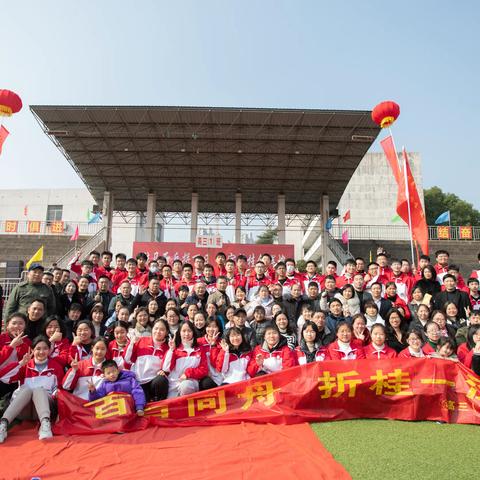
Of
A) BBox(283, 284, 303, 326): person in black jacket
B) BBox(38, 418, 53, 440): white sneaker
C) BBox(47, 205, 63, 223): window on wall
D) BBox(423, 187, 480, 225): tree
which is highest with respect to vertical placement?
BBox(423, 187, 480, 225): tree

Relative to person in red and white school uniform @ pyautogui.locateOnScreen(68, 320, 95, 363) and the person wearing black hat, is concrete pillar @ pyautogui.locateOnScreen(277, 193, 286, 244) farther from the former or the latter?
person in red and white school uniform @ pyautogui.locateOnScreen(68, 320, 95, 363)

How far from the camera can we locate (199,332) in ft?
15.5

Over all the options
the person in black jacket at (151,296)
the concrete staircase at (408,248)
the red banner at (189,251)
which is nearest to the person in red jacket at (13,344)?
A: the person in black jacket at (151,296)

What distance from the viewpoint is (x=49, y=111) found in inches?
502

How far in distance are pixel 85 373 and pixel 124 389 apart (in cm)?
48

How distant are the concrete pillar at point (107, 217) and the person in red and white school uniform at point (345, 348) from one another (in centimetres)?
1513

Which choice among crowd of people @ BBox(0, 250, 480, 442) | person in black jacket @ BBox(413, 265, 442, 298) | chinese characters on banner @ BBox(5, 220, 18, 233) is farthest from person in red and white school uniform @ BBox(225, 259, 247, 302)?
chinese characters on banner @ BBox(5, 220, 18, 233)

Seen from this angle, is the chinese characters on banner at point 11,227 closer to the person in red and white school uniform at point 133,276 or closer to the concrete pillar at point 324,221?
the concrete pillar at point 324,221

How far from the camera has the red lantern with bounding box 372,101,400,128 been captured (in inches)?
342

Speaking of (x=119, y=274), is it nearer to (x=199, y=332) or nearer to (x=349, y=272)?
(x=199, y=332)

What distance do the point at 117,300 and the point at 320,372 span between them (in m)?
3.06

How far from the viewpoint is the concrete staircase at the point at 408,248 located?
18641 mm

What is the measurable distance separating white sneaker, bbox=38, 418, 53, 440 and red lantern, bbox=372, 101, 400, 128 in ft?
28.0

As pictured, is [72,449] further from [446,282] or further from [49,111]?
[49,111]
